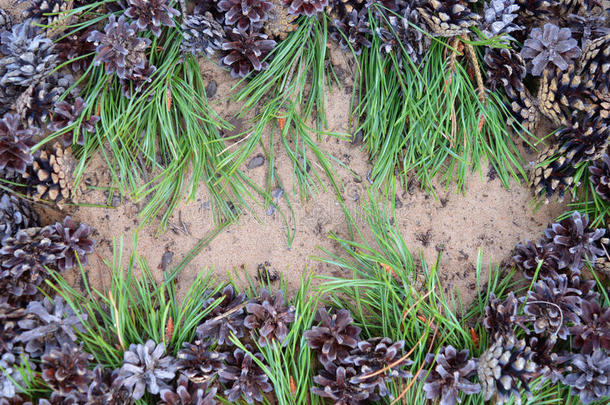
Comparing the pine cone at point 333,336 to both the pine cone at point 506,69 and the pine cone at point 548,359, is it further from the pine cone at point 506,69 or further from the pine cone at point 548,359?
the pine cone at point 506,69

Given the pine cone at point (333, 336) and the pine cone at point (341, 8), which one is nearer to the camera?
the pine cone at point (333, 336)

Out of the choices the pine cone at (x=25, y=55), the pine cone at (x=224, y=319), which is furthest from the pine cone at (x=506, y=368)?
the pine cone at (x=25, y=55)

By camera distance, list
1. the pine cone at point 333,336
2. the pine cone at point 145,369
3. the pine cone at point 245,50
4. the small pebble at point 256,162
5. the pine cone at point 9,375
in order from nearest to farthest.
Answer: the pine cone at point 9,375 < the pine cone at point 145,369 < the pine cone at point 333,336 < the pine cone at point 245,50 < the small pebble at point 256,162

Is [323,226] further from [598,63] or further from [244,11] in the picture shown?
[598,63]

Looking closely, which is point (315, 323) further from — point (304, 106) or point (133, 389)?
point (304, 106)

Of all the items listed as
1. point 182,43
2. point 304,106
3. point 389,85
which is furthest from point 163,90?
point 389,85

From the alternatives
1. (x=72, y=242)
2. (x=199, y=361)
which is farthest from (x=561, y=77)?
(x=72, y=242)

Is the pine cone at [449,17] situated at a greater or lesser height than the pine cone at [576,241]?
greater
